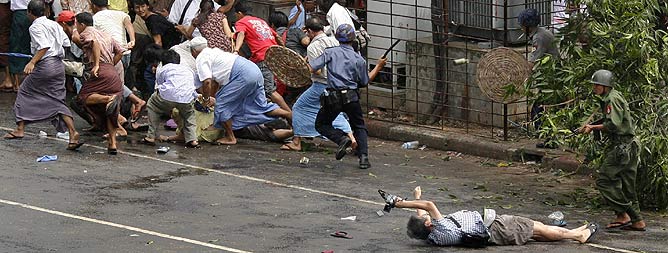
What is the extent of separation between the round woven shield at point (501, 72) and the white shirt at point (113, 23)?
4.20 meters

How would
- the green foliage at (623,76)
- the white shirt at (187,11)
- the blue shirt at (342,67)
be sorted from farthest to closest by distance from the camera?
1. the white shirt at (187,11)
2. the blue shirt at (342,67)
3. the green foliage at (623,76)

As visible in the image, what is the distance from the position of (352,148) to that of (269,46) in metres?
2.11

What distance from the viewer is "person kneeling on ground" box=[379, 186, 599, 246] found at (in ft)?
39.2

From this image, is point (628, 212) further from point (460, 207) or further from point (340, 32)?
point (340, 32)

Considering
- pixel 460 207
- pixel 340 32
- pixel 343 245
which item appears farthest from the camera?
pixel 340 32

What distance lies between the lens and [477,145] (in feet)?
55.3

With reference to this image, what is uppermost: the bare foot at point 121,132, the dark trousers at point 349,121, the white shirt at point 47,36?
the white shirt at point 47,36

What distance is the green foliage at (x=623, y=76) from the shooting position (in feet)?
44.3

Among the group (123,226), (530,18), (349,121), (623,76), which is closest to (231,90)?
(349,121)

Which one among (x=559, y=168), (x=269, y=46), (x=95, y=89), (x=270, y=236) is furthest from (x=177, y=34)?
(x=270, y=236)

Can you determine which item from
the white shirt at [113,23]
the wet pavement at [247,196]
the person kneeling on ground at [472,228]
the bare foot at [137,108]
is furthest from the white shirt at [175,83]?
the person kneeling on ground at [472,228]

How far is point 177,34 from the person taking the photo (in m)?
18.5

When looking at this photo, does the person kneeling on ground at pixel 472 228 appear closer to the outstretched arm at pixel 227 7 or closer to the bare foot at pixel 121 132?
the bare foot at pixel 121 132

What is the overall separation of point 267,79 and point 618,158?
5.69 metres
